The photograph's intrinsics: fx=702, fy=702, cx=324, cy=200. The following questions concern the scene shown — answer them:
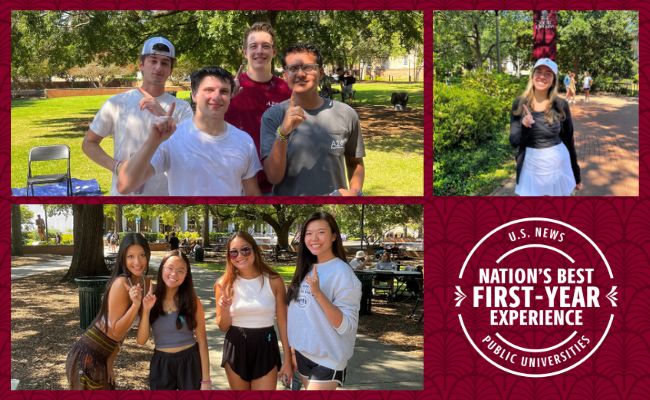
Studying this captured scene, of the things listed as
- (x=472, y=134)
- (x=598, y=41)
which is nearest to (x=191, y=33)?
(x=472, y=134)

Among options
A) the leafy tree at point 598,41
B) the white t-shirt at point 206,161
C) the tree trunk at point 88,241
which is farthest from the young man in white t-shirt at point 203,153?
the leafy tree at point 598,41

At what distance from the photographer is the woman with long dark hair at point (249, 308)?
4.46 m

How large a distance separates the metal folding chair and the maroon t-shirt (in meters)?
1.43

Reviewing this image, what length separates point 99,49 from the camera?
18.2 ft

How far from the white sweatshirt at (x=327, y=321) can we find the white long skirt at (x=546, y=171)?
149 centimetres

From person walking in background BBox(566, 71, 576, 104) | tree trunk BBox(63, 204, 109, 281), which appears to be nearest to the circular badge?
person walking in background BBox(566, 71, 576, 104)

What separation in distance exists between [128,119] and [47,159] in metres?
1.31

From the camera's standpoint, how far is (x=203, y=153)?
4.07m

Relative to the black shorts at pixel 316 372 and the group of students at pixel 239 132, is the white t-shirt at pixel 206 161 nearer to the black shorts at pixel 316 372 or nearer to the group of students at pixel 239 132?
the group of students at pixel 239 132

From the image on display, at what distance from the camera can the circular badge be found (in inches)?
191

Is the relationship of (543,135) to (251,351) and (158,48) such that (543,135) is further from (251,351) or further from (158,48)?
(158,48)

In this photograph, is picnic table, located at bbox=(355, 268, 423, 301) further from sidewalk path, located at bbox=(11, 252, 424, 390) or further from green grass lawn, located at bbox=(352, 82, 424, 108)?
green grass lawn, located at bbox=(352, 82, 424, 108)

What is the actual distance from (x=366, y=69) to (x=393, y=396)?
2827 millimetres

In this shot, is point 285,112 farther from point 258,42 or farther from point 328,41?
point 328,41
